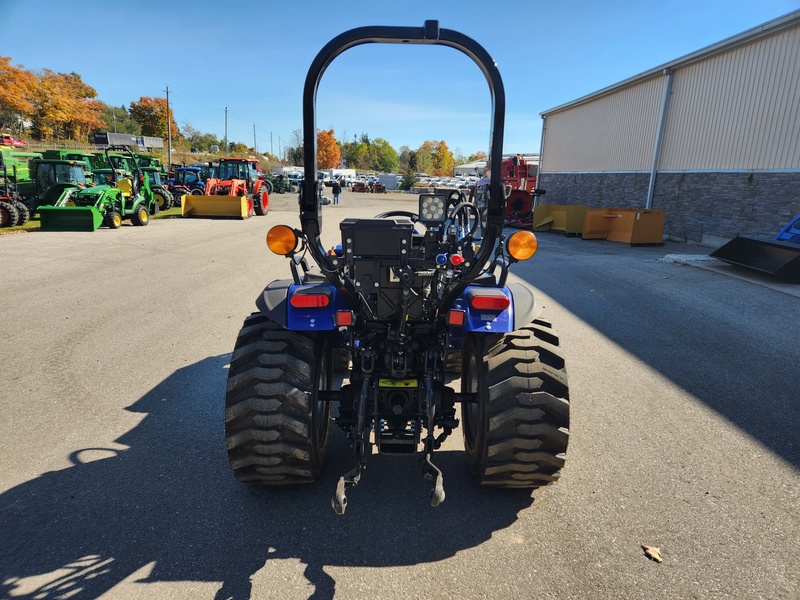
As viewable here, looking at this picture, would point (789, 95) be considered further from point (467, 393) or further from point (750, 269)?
point (467, 393)

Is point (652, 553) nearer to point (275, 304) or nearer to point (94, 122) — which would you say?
point (275, 304)

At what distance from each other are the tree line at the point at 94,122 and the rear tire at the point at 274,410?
32.0 m

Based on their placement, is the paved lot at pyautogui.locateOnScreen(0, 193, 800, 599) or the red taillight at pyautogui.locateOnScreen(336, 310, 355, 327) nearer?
the paved lot at pyautogui.locateOnScreen(0, 193, 800, 599)

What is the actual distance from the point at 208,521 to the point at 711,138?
1681 centimetres

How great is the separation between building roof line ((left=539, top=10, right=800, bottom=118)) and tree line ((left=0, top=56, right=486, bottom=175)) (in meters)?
20.6

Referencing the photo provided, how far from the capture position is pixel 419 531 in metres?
2.71

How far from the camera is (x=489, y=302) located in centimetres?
283

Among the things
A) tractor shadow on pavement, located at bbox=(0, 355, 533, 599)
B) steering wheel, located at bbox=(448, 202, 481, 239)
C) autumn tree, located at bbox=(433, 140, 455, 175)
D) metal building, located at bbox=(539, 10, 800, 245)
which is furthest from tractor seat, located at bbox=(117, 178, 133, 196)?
autumn tree, located at bbox=(433, 140, 455, 175)

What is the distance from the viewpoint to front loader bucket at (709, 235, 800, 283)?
894 cm

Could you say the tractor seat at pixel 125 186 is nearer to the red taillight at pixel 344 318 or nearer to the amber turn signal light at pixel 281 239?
the amber turn signal light at pixel 281 239

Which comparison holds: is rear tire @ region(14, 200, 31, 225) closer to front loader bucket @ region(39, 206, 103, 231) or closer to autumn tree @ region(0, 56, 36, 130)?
front loader bucket @ region(39, 206, 103, 231)

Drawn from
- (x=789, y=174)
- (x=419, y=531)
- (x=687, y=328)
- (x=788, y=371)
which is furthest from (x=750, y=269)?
(x=419, y=531)

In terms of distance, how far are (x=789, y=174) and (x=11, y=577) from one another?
50.4ft

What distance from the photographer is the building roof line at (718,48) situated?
1207 cm
